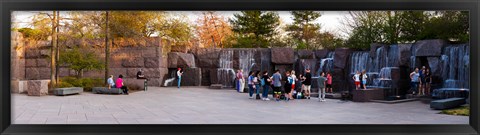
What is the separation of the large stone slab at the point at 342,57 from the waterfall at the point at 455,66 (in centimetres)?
560

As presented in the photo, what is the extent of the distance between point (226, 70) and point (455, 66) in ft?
36.6

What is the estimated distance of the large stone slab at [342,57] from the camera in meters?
21.8

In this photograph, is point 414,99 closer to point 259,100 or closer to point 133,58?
point 259,100

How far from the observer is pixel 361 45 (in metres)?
22.9

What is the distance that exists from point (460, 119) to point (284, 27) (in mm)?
18899

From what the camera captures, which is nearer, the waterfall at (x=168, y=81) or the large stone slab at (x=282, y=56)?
the waterfall at (x=168, y=81)

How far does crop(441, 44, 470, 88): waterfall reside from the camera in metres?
15.4

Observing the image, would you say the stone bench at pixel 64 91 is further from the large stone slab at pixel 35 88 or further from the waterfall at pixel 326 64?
the waterfall at pixel 326 64

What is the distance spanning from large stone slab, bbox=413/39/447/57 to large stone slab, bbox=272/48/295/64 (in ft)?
23.1

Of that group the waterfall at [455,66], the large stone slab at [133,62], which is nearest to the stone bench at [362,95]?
the waterfall at [455,66]

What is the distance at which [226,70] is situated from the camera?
77.2 feet

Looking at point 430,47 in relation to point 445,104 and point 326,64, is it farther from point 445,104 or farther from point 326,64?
point 445,104

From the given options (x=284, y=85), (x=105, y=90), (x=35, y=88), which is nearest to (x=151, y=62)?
(x=105, y=90)
